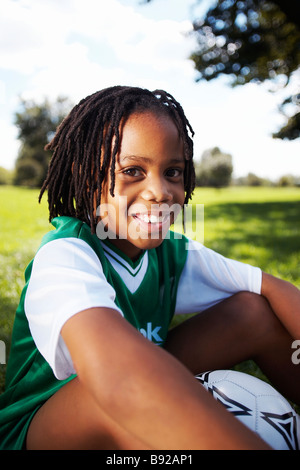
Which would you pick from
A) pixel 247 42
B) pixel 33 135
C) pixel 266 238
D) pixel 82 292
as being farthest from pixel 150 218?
pixel 33 135

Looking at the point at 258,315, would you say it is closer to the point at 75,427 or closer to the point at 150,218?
the point at 150,218

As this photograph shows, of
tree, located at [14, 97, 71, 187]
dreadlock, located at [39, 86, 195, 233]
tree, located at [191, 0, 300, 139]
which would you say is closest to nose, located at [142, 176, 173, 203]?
dreadlock, located at [39, 86, 195, 233]

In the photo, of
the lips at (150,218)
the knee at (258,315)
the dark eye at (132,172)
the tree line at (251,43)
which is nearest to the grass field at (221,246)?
the knee at (258,315)

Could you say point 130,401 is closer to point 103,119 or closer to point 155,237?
point 155,237

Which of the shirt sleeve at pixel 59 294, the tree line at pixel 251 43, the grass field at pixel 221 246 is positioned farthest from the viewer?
the tree line at pixel 251 43

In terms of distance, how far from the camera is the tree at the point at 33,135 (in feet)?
123

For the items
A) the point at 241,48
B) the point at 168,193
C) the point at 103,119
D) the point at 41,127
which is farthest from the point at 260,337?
the point at 41,127

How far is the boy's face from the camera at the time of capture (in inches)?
51.3

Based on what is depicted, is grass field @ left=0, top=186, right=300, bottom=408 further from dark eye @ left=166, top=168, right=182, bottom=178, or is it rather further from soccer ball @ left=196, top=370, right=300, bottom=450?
dark eye @ left=166, top=168, right=182, bottom=178

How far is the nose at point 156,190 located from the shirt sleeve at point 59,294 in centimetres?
31

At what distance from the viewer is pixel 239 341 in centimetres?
168

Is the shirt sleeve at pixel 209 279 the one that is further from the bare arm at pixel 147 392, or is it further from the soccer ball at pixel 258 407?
the bare arm at pixel 147 392

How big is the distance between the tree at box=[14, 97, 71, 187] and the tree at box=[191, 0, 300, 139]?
1076 inches

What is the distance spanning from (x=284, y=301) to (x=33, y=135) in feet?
129
